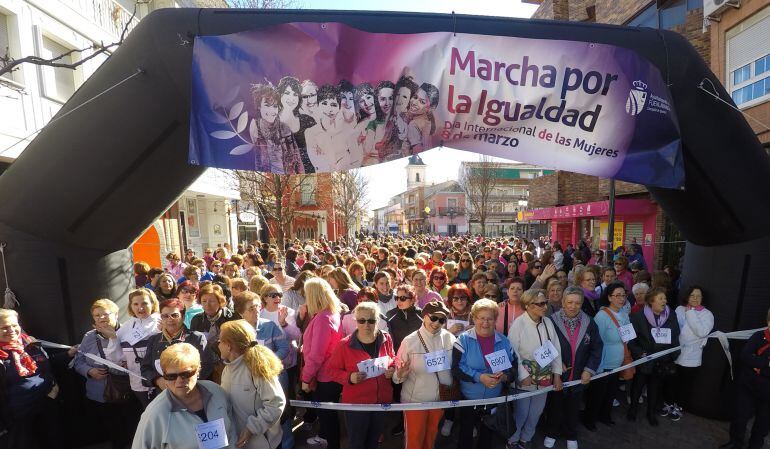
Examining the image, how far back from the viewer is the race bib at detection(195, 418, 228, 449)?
2.25m

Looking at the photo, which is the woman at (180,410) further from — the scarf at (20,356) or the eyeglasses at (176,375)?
the scarf at (20,356)

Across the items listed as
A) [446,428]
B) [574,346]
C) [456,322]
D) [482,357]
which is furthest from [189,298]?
[574,346]

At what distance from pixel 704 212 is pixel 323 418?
475 cm

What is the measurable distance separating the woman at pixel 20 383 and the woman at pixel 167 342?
0.83m

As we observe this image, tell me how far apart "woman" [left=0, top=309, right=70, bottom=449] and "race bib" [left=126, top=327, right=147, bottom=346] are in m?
0.67

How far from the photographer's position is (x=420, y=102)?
3.66 m

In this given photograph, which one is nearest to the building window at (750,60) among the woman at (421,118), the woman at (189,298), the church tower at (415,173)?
the woman at (421,118)

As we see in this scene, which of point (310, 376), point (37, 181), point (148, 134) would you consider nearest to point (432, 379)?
point (310, 376)

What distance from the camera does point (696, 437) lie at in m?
4.11

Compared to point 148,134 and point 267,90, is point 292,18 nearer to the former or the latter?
point 267,90

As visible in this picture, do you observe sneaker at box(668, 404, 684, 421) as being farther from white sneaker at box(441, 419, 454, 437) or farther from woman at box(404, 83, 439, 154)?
woman at box(404, 83, 439, 154)

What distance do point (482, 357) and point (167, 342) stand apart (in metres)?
2.91

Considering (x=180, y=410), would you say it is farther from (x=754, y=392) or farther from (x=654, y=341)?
(x=754, y=392)

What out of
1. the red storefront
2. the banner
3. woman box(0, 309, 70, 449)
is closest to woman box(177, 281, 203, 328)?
woman box(0, 309, 70, 449)
